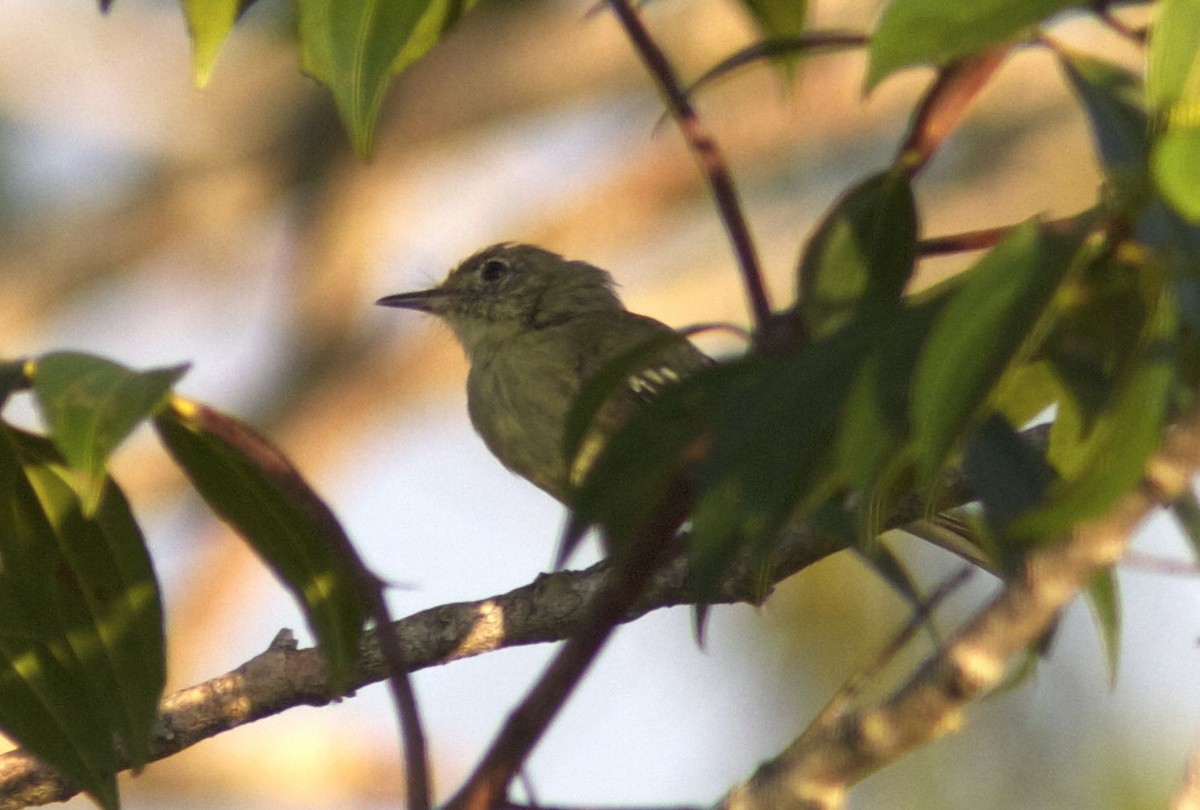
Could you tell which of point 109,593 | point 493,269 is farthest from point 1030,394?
point 493,269

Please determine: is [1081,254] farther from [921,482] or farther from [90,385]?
[90,385]

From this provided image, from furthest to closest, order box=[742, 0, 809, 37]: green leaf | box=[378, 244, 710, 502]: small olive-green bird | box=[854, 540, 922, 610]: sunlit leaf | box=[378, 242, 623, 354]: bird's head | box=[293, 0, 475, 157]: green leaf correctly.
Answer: box=[378, 242, 623, 354]: bird's head < box=[378, 244, 710, 502]: small olive-green bird < box=[742, 0, 809, 37]: green leaf < box=[854, 540, 922, 610]: sunlit leaf < box=[293, 0, 475, 157]: green leaf

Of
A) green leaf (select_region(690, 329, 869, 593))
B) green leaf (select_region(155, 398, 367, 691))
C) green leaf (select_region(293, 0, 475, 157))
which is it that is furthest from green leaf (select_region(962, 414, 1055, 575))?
green leaf (select_region(293, 0, 475, 157))

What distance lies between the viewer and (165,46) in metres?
12.1

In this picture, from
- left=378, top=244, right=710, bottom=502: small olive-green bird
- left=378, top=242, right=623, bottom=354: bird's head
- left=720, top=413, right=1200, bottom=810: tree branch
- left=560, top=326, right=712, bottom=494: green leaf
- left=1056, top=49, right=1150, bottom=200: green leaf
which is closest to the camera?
left=720, top=413, right=1200, bottom=810: tree branch

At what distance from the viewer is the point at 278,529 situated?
8.36 feet

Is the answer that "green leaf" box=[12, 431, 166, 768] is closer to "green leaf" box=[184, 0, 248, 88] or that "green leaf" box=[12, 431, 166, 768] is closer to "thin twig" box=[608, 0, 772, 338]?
"green leaf" box=[184, 0, 248, 88]

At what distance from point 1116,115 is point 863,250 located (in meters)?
0.44

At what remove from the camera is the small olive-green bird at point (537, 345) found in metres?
5.62

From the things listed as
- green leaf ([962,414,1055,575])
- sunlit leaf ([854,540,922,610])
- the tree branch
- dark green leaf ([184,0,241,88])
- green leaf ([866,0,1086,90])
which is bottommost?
the tree branch

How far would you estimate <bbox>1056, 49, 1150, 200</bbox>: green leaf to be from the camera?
1.87m

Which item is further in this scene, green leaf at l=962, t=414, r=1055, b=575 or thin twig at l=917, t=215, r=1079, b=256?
green leaf at l=962, t=414, r=1055, b=575

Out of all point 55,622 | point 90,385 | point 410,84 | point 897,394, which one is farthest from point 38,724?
point 410,84

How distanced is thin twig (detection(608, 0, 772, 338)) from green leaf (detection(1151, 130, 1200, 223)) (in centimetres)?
57
